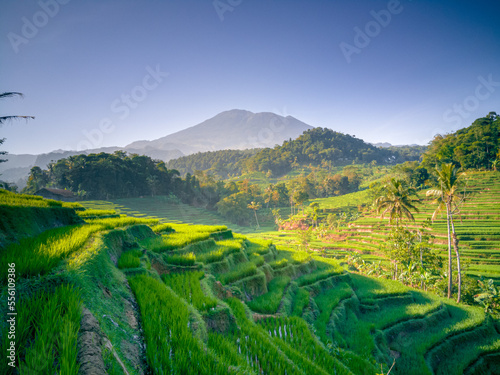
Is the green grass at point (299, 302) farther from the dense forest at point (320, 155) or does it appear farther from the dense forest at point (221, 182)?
the dense forest at point (320, 155)

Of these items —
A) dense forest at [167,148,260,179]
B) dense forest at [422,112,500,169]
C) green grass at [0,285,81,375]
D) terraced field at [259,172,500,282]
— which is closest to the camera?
green grass at [0,285,81,375]

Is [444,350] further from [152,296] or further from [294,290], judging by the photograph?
[152,296]

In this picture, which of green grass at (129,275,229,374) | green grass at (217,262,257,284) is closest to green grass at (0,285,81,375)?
green grass at (129,275,229,374)

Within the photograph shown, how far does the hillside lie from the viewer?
171 centimetres

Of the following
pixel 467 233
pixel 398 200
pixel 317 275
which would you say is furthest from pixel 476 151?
pixel 317 275

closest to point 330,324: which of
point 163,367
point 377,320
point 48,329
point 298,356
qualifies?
point 377,320

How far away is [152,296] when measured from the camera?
343cm

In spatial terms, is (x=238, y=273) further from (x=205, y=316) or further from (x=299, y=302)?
(x=205, y=316)

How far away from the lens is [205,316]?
3.68m

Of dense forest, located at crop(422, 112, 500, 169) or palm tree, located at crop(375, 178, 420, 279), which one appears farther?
dense forest, located at crop(422, 112, 500, 169)

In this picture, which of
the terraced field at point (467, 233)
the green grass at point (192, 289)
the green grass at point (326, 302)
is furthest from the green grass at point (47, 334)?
the terraced field at point (467, 233)

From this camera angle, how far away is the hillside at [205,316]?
1.71m

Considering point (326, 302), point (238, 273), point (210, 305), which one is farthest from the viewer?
point (326, 302)

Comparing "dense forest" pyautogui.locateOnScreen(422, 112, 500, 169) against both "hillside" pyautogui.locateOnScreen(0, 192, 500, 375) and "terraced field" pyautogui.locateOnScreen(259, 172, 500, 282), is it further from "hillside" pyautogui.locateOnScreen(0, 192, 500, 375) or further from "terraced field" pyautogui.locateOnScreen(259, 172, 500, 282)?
"hillside" pyautogui.locateOnScreen(0, 192, 500, 375)
